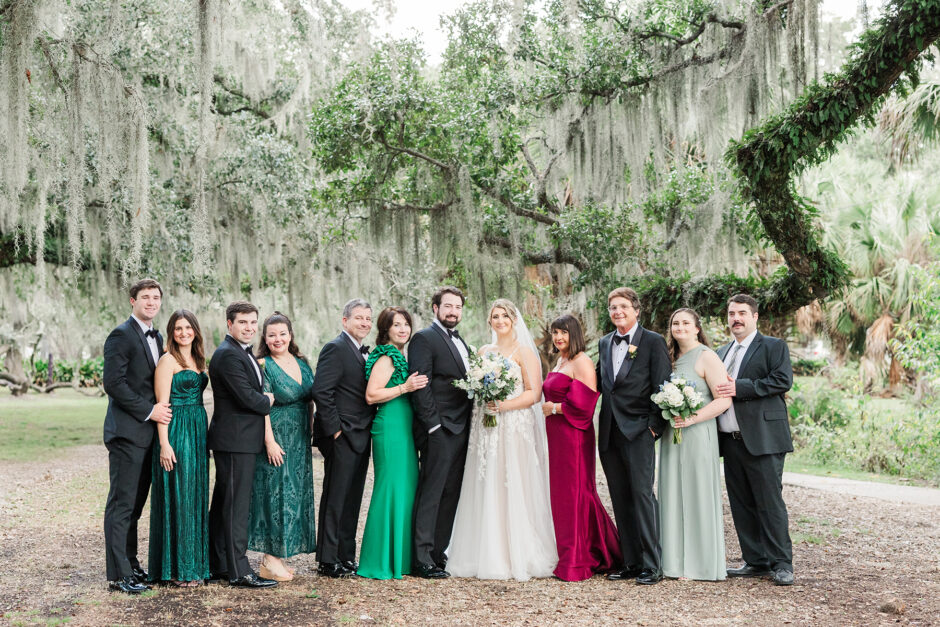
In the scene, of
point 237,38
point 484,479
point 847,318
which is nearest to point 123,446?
point 484,479

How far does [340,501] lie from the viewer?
5.14 metres

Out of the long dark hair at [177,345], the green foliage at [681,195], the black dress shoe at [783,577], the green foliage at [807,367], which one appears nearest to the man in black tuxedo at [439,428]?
the long dark hair at [177,345]

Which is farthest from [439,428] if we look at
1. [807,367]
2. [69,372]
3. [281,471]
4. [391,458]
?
[69,372]

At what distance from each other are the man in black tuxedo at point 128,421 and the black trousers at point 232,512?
1.39 feet

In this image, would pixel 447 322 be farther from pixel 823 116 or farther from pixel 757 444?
pixel 823 116

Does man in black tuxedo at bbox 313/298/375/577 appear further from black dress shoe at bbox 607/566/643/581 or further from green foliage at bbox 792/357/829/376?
green foliage at bbox 792/357/829/376

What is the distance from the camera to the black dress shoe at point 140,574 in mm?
4734

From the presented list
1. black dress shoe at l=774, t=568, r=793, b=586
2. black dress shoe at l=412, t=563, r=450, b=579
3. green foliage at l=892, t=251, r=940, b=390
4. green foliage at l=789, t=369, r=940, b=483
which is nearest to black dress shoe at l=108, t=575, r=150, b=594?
black dress shoe at l=412, t=563, r=450, b=579

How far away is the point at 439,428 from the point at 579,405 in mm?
925

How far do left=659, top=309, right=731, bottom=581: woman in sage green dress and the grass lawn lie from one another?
951 cm

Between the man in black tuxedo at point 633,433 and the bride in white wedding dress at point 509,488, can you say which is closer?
the man in black tuxedo at point 633,433

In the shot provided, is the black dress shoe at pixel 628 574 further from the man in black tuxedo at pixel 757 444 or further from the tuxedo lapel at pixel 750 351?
the tuxedo lapel at pixel 750 351

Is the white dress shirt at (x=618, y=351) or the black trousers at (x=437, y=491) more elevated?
the white dress shirt at (x=618, y=351)

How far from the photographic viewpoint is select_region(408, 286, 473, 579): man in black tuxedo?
520 cm
